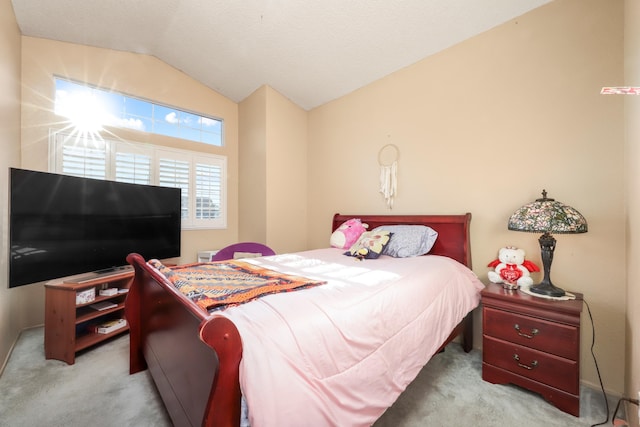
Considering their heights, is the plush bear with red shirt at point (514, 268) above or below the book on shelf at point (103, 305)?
above

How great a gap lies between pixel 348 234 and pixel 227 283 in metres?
1.65

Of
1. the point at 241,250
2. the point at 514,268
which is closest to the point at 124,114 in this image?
the point at 241,250

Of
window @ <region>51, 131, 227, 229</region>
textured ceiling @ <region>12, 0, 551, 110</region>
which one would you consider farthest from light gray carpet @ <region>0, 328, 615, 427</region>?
textured ceiling @ <region>12, 0, 551, 110</region>

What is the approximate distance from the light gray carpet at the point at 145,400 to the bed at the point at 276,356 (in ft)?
0.79

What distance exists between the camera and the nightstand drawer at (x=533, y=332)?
1500 millimetres

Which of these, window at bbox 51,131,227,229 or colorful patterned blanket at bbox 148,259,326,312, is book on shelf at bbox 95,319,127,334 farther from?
window at bbox 51,131,227,229

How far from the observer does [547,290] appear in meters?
1.71

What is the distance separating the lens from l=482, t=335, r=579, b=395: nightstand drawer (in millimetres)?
1497

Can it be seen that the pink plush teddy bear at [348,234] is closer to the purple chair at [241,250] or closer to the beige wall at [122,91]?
the purple chair at [241,250]

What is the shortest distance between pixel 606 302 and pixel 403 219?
60.1 inches

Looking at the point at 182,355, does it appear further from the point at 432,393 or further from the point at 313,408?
the point at 432,393

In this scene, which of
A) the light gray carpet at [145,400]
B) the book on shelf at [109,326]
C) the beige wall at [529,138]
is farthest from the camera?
the book on shelf at [109,326]

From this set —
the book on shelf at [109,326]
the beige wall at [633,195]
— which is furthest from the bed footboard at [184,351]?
the beige wall at [633,195]

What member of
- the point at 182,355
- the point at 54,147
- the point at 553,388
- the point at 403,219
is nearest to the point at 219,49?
the point at 54,147
